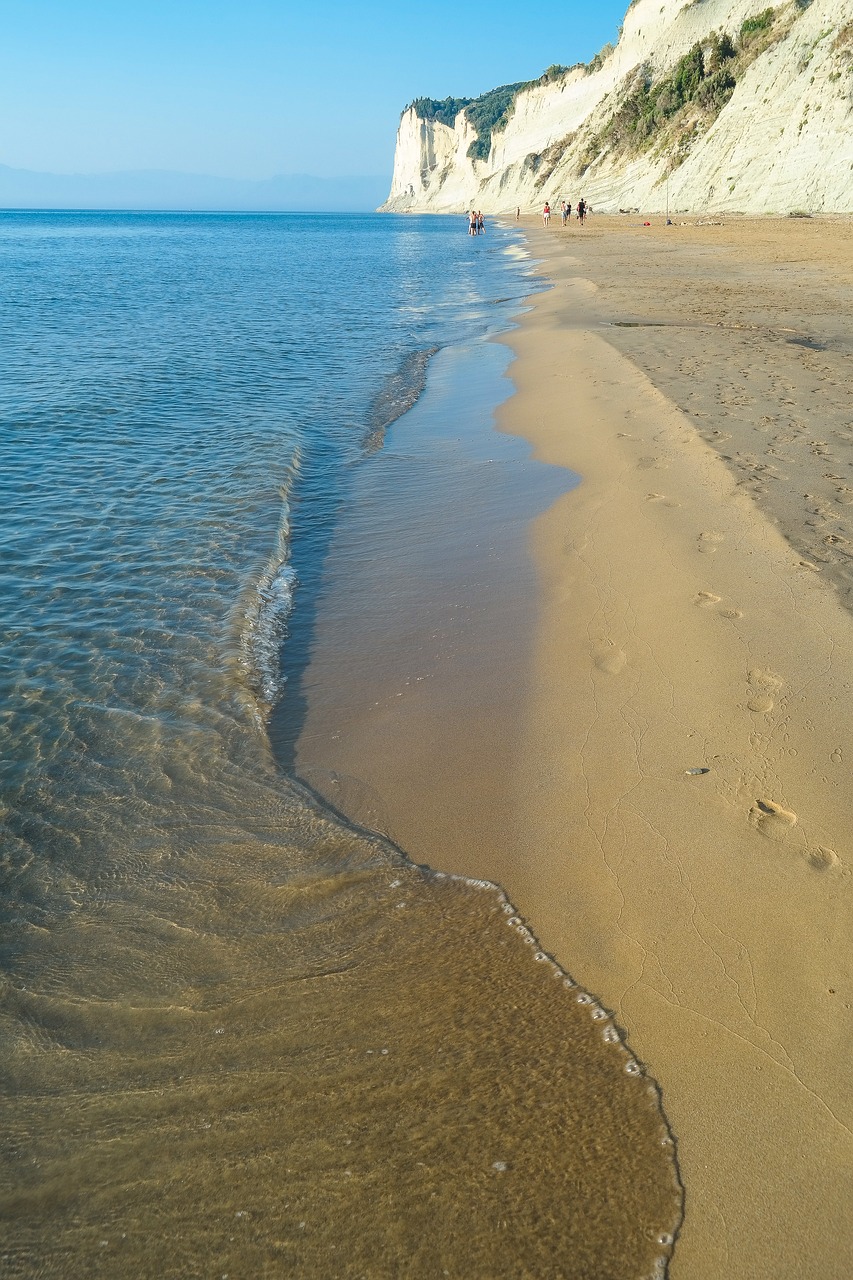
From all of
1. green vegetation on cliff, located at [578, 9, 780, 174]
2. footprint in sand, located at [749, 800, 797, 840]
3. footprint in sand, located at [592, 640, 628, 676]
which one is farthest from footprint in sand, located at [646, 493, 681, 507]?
green vegetation on cliff, located at [578, 9, 780, 174]

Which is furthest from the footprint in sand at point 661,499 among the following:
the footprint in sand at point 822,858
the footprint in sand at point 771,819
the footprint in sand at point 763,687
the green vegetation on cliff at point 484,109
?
the green vegetation on cliff at point 484,109

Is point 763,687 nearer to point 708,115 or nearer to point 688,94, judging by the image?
point 708,115

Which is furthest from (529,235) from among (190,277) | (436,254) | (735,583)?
(735,583)

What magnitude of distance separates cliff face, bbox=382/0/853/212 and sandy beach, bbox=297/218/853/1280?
31039mm

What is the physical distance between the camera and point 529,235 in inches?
2000

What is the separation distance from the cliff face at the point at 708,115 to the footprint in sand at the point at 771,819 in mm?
34616

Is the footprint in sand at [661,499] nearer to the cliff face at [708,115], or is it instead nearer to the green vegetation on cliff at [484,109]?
the cliff face at [708,115]

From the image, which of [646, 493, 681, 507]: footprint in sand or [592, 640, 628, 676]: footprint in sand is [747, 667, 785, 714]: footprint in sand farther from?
[646, 493, 681, 507]: footprint in sand

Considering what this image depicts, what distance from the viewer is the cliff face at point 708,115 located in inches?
Result: 1276

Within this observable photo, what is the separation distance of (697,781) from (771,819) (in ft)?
1.30

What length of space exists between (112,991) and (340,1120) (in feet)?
3.82

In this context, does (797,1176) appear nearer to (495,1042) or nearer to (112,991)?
(495,1042)

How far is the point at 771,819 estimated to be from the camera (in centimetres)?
372

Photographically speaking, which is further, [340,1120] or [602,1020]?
[602,1020]
